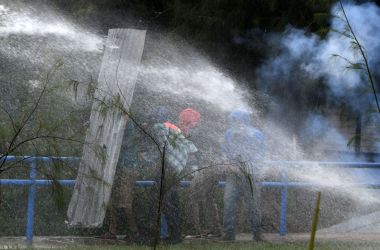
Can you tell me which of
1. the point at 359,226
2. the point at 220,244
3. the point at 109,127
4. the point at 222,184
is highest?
the point at 109,127

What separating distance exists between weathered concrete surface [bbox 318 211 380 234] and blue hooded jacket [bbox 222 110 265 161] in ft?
5.56

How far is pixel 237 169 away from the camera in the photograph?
902 centimetres

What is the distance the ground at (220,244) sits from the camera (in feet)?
26.8

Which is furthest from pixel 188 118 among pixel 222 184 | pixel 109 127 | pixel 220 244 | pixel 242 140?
pixel 220 244

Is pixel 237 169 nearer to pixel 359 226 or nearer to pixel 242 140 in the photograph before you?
pixel 242 140

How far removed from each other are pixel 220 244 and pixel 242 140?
1.26m

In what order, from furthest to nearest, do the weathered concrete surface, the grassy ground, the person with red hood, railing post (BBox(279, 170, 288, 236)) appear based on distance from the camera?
the weathered concrete surface, railing post (BBox(279, 170, 288, 236)), the person with red hood, the grassy ground

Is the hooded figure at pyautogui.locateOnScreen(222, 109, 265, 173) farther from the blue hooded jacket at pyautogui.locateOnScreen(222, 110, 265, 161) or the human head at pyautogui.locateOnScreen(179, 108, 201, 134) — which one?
the human head at pyautogui.locateOnScreen(179, 108, 201, 134)

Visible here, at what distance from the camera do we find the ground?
8.16 meters

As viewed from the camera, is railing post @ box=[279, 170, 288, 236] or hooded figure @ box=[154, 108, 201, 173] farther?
railing post @ box=[279, 170, 288, 236]

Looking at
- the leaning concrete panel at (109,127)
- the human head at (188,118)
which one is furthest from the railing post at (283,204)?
the leaning concrete panel at (109,127)

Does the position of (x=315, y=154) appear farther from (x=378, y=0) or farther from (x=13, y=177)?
(x=13, y=177)

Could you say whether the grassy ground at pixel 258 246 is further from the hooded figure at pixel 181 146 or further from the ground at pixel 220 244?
the hooded figure at pixel 181 146

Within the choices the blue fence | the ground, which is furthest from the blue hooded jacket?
the ground
